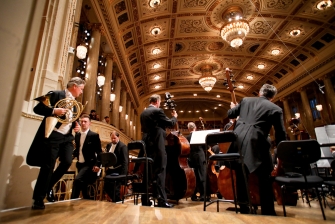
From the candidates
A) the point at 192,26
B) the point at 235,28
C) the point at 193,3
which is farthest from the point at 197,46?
the point at 235,28

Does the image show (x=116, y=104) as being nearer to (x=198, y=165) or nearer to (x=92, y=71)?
(x=92, y=71)

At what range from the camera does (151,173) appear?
113 inches

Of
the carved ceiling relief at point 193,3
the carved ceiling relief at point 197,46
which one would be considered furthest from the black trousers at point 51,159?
the carved ceiling relief at point 197,46

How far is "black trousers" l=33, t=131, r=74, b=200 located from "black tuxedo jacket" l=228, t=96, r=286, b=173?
1.96m

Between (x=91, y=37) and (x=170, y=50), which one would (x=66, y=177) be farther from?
(x=170, y=50)

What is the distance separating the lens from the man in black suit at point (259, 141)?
6.62 feet

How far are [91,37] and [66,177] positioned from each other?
5.95 meters

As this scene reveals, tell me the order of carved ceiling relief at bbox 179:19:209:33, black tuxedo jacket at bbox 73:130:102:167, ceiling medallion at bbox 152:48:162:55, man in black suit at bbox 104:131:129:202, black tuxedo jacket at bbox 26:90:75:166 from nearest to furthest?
1. black tuxedo jacket at bbox 26:90:75:166
2. black tuxedo jacket at bbox 73:130:102:167
3. man in black suit at bbox 104:131:129:202
4. carved ceiling relief at bbox 179:19:209:33
5. ceiling medallion at bbox 152:48:162:55

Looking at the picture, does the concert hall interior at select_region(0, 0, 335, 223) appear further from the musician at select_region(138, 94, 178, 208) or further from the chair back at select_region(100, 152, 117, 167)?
the chair back at select_region(100, 152, 117, 167)

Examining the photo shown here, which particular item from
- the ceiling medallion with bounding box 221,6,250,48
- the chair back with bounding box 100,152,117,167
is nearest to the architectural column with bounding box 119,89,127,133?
the ceiling medallion with bounding box 221,6,250,48

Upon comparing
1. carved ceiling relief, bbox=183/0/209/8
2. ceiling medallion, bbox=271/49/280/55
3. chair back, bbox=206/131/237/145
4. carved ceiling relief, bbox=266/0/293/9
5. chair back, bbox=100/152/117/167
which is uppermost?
carved ceiling relief, bbox=183/0/209/8

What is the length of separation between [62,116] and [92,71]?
5.54 meters

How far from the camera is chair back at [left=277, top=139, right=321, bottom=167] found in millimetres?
1838

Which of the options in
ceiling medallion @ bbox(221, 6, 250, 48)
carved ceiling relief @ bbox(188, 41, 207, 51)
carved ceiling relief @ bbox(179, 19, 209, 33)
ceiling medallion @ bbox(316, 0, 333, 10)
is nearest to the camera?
ceiling medallion @ bbox(221, 6, 250, 48)
